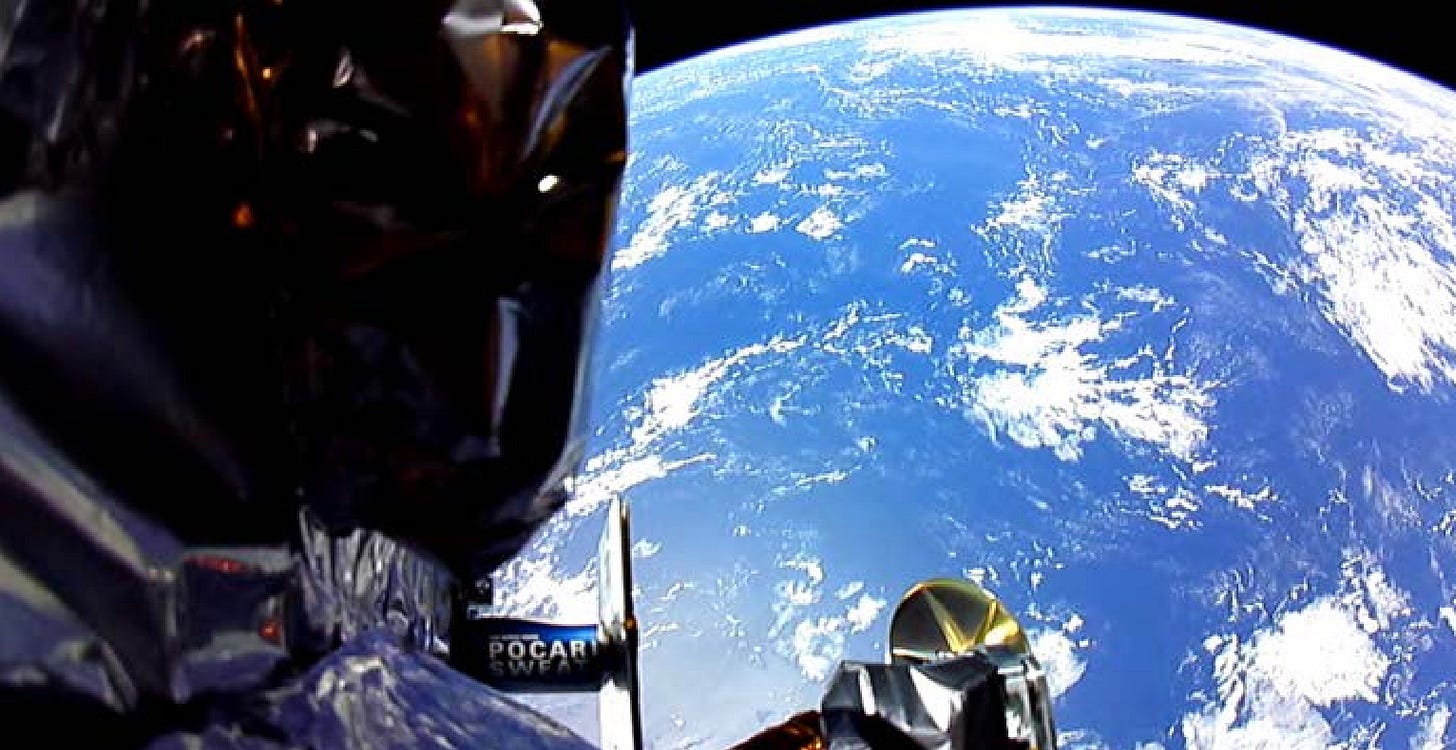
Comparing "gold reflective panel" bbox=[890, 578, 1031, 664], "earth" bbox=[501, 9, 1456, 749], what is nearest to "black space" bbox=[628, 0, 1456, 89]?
"gold reflective panel" bbox=[890, 578, 1031, 664]

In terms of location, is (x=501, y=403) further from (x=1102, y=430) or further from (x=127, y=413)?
(x=1102, y=430)

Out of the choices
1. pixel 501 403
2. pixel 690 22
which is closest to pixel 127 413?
pixel 501 403

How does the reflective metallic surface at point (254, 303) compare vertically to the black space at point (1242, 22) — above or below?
above

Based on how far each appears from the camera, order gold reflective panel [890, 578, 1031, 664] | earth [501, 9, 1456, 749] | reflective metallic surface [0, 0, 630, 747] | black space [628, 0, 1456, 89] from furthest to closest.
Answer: earth [501, 9, 1456, 749] < black space [628, 0, 1456, 89] < gold reflective panel [890, 578, 1031, 664] < reflective metallic surface [0, 0, 630, 747]

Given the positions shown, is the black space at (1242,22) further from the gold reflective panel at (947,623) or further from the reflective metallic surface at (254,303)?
the reflective metallic surface at (254,303)

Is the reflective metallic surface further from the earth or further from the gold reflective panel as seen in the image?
the earth

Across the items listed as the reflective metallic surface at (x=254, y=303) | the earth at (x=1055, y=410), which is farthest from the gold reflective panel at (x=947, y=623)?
the earth at (x=1055, y=410)

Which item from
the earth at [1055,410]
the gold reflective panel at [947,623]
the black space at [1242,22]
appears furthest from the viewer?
the earth at [1055,410]
